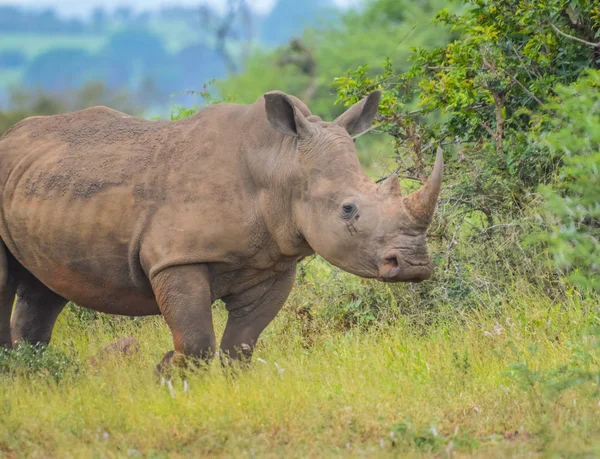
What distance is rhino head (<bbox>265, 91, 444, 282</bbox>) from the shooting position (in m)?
6.19

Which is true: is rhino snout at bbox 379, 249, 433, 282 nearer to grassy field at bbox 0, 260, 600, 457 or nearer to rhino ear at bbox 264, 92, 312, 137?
grassy field at bbox 0, 260, 600, 457

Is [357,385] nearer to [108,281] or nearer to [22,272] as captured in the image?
[108,281]

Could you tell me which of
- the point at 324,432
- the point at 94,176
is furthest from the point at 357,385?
the point at 94,176

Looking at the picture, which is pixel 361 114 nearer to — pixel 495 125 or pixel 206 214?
pixel 206 214

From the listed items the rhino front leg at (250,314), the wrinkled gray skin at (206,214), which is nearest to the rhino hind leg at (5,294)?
the wrinkled gray skin at (206,214)

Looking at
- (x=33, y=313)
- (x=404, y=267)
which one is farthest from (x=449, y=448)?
(x=33, y=313)

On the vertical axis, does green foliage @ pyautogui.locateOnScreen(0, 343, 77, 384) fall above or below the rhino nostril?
below

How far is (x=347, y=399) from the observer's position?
20.4 feet

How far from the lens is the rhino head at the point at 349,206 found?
20.3 ft

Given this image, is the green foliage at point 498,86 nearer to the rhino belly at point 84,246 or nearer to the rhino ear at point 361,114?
the rhino ear at point 361,114

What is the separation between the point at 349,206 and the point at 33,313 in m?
2.91

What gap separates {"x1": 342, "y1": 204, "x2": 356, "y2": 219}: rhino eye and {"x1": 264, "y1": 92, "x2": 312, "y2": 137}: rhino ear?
23.4 inches

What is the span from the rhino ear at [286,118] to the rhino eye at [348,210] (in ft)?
1.95

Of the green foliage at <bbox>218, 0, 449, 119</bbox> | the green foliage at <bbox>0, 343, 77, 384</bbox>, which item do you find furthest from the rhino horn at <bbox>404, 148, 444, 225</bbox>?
the green foliage at <bbox>218, 0, 449, 119</bbox>
